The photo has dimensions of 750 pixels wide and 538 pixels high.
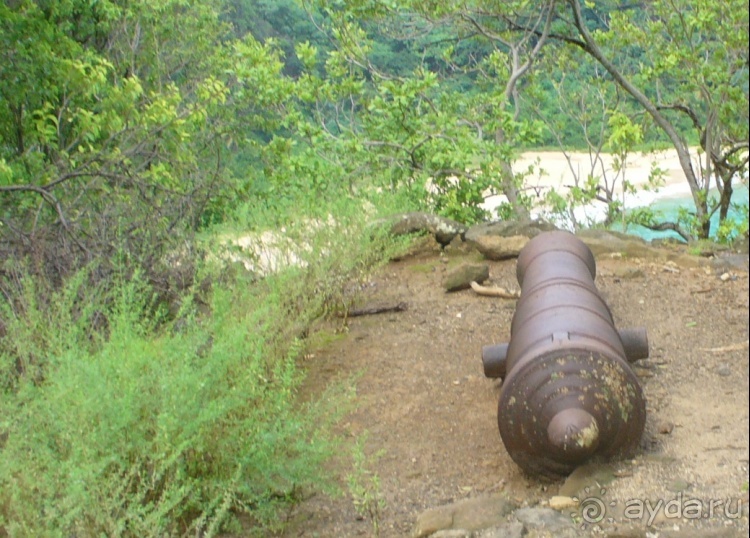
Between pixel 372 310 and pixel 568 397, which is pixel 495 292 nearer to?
pixel 372 310

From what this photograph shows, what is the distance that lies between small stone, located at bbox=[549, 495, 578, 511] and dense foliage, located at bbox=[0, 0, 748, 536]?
40.3 inches

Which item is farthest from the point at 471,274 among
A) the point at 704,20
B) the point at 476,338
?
the point at 704,20

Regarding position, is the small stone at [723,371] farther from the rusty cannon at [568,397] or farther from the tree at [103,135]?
the tree at [103,135]

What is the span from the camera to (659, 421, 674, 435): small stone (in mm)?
4664

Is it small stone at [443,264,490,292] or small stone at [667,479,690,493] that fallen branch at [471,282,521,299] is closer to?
small stone at [443,264,490,292]

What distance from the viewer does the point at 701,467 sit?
4031 millimetres

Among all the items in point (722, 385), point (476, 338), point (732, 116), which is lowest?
point (476, 338)

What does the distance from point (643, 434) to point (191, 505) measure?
2164mm

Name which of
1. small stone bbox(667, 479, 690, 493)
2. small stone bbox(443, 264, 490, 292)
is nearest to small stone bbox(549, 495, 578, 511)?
small stone bbox(667, 479, 690, 493)

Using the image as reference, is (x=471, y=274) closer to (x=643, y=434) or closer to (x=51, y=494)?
(x=643, y=434)

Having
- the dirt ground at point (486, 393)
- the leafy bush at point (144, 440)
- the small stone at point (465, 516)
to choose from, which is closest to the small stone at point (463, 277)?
the dirt ground at point (486, 393)

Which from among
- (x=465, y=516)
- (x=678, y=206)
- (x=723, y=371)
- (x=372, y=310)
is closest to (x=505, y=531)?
(x=465, y=516)

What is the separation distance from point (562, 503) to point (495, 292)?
3386 mm

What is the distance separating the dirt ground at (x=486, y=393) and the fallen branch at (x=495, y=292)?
0.05m
